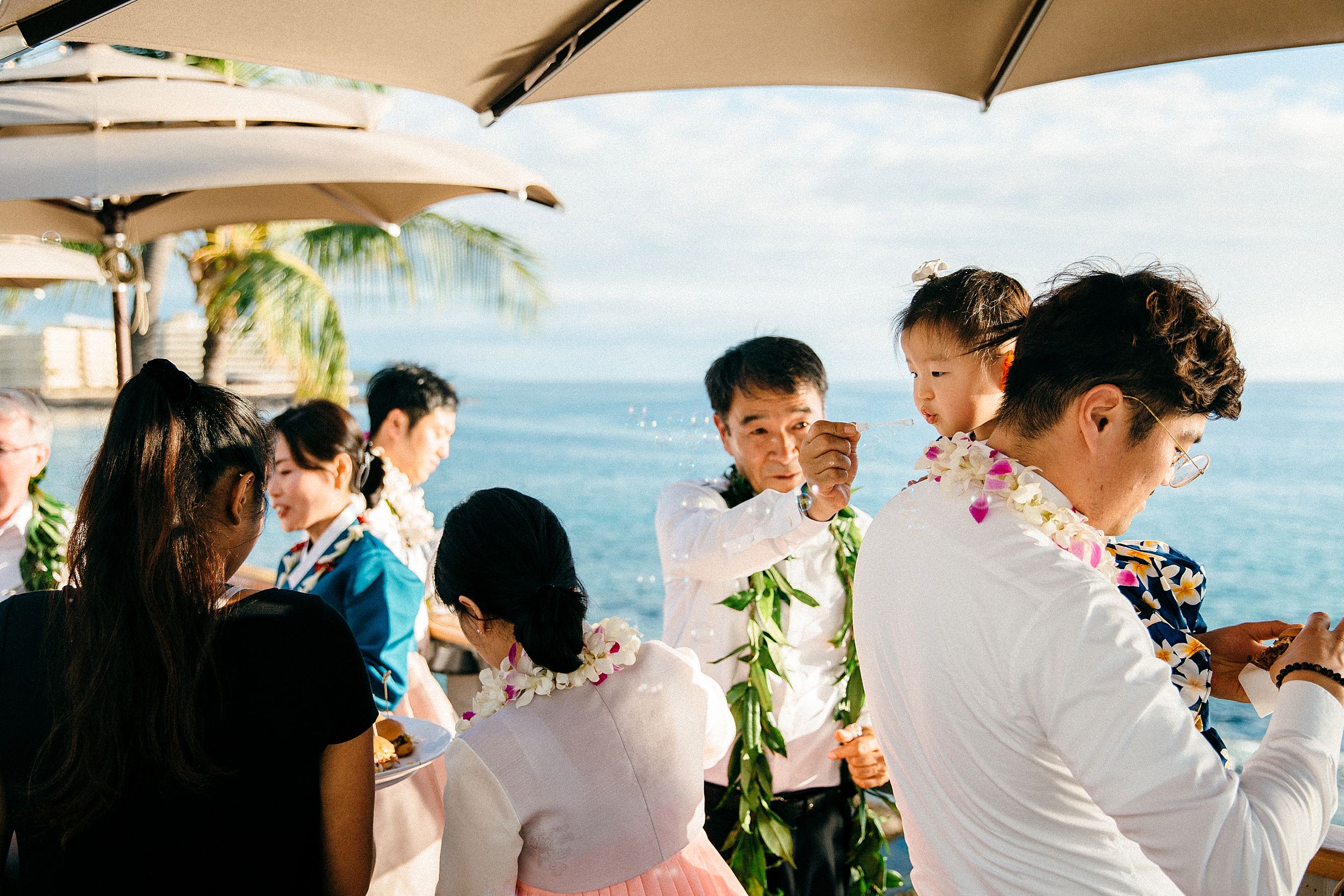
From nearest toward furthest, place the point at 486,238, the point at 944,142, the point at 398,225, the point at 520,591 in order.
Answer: the point at 520,591 < the point at 398,225 < the point at 486,238 < the point at 944,142

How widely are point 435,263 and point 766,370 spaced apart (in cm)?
1072

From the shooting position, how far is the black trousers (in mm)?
2553

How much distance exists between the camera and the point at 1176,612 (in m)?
1.71

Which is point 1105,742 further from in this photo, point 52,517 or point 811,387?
point 52,517

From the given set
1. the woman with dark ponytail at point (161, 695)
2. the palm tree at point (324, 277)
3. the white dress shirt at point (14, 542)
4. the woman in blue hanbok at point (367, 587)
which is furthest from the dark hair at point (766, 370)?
the palm tree at point (324, 277)

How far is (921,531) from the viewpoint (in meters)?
1.46

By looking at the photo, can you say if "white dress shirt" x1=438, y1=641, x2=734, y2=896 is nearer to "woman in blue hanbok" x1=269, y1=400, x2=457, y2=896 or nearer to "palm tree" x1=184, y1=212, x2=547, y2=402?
"woman in blue hanbok" x1=269, y1=400, x2=457, y2=896

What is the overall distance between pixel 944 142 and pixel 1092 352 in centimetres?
7345

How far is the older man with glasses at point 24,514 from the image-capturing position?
132 inches

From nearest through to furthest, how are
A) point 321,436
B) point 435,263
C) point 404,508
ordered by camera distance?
1. point 321,436
2. point 404,508
3. point 435,263

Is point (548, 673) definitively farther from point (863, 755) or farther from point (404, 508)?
point (404, 508)

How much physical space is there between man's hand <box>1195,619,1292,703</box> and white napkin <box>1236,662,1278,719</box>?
0.04 feet

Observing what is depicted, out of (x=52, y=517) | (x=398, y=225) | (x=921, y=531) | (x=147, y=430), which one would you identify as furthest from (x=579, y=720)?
(x=398, y=225)

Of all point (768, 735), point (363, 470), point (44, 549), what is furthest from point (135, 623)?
point (44, 549)
